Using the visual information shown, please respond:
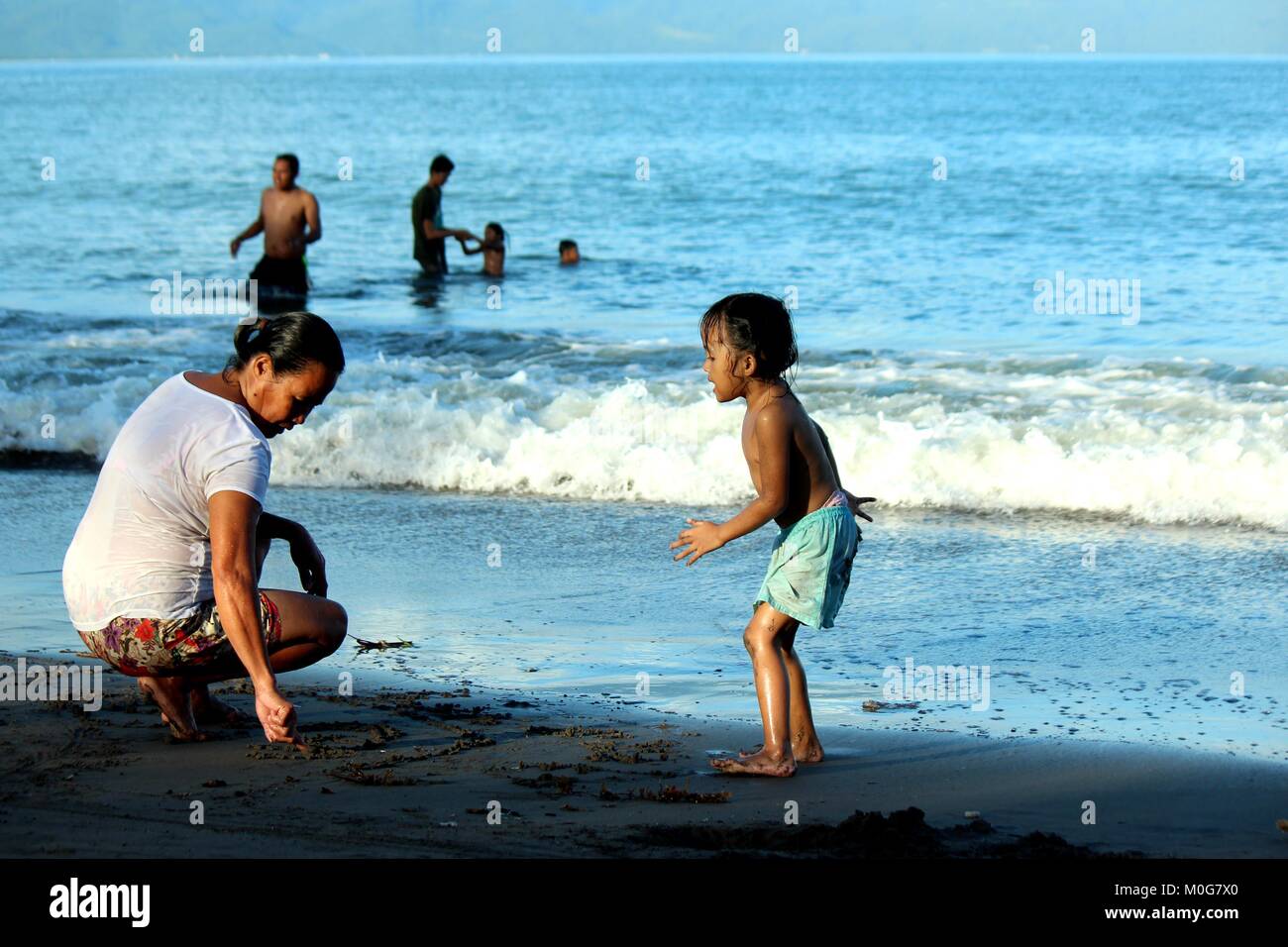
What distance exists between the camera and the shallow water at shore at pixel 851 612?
473 centimetres

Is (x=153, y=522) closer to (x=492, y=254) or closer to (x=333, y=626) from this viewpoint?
(x=333, y=626)

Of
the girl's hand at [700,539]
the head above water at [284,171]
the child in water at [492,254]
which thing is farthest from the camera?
the child in water at [492,254]

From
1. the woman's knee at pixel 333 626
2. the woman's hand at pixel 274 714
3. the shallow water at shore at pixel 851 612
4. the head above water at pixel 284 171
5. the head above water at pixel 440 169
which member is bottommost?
the shallow water at shore at pixel 851 612

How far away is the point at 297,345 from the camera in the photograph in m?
3.54

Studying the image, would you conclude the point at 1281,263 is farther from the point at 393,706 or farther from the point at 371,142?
the point at 371,142

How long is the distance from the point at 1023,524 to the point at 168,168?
30257mm

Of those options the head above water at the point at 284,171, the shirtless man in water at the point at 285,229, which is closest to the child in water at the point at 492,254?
the shirtless man in water at the point at 285,229

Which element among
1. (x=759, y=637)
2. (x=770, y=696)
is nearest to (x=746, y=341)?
(x=759, y=637)

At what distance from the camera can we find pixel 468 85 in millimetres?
88688

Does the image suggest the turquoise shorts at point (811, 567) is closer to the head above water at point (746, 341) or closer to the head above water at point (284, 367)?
the head above water at point (746, 341)

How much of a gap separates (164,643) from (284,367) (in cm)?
79

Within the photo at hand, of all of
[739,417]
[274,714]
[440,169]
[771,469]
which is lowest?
[274,714]

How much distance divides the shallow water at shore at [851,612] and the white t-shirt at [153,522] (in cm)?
132
